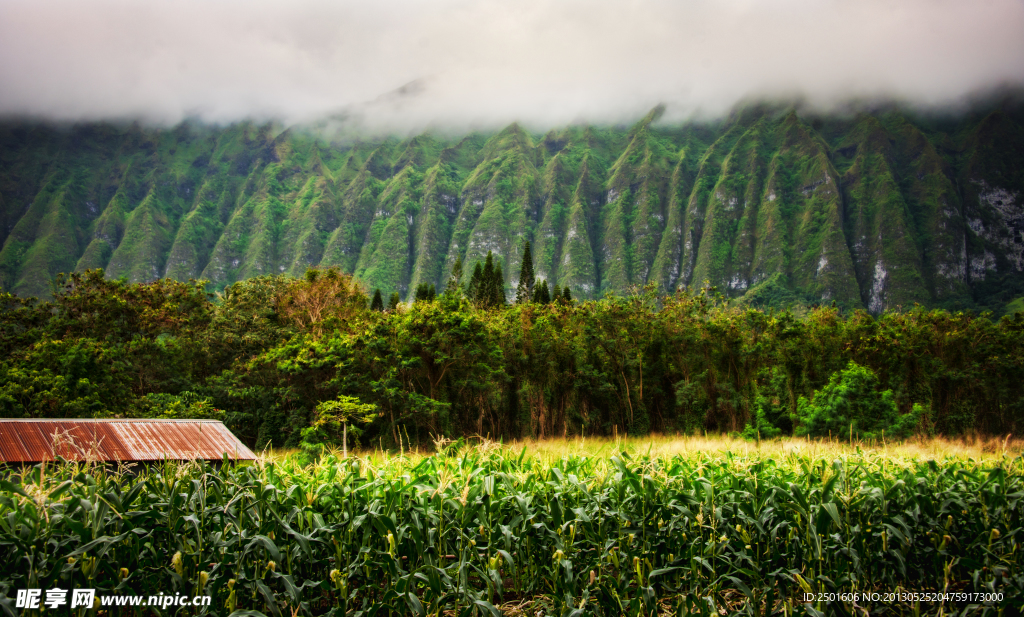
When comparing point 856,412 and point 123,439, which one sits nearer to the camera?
point 123,439

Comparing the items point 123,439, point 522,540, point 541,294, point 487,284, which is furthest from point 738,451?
point 487,284

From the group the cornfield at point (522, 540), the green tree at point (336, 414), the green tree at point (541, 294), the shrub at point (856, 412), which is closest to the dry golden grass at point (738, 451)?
the cornfield at point (522, 540)

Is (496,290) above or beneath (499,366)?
above

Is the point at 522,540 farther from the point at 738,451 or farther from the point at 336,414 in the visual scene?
the point at 336,414

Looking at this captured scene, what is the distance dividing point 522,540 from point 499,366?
24.8 meters

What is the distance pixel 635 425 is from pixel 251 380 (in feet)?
75.8

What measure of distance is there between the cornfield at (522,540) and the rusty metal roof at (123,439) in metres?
10.7

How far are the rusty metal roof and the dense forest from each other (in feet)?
21.2

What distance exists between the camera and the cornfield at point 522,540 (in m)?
4.87

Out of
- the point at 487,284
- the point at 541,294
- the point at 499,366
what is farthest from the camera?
the point at 487,284

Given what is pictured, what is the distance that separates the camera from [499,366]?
30578 mm

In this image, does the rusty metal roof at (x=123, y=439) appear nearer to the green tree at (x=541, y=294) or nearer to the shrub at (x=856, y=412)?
the shrub at (x=856, y=412)

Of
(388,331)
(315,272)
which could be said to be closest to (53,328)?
(315,272)

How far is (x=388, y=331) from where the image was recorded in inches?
1147
